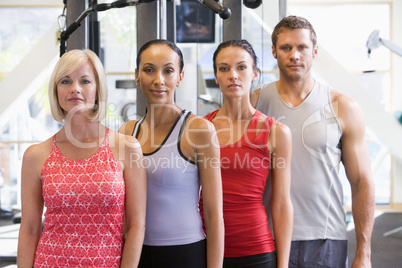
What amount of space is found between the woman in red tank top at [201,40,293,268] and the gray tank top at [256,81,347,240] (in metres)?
0.14

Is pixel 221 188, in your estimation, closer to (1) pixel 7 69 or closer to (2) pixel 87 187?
(2) pixel 87 187

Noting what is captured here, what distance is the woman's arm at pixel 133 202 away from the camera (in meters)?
1.37

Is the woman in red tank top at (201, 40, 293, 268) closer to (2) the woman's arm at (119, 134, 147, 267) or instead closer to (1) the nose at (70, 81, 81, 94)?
(2) the woman's arm at (119, 134, 147, 267)

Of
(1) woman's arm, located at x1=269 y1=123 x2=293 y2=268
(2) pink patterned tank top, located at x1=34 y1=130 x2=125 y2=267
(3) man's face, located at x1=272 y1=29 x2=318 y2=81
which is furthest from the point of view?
(3) man's face, located at x1=272 y1=29 x2=318 y2=81

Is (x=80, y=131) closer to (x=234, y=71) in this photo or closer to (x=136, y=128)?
(x=136, y=128)

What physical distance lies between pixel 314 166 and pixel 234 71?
1.69ft

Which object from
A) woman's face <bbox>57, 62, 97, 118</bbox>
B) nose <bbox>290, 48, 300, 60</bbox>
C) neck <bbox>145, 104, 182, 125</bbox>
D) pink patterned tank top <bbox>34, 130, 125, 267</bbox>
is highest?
nose <bbox>290, 48, 300, 60</bbox>

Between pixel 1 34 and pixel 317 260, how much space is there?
650 centimetres

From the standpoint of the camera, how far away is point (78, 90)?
1.38m

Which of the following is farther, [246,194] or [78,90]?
[246,194]

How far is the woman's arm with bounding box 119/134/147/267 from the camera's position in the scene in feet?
4.50

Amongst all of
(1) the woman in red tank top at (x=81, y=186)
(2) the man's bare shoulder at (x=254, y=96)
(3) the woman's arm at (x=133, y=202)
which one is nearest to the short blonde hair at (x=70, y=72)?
(1) the woman in red tank top at (x=81, y=186)

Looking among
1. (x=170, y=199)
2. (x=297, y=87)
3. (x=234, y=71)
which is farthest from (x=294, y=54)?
(x=170, y=199)

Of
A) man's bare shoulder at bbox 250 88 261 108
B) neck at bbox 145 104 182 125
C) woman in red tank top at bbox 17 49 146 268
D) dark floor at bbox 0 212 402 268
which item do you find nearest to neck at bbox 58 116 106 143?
woman in red tank top at bbox 17 49 146 268
